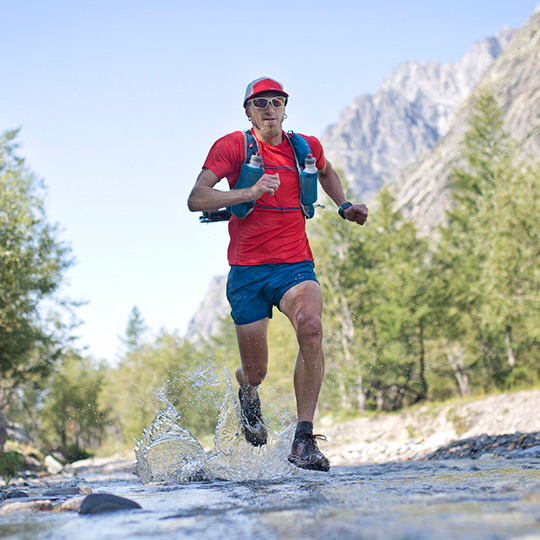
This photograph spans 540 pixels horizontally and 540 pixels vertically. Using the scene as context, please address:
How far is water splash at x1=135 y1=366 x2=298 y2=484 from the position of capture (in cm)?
507

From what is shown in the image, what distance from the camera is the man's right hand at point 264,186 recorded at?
4773 mm

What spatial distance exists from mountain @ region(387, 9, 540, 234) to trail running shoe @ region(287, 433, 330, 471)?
77.0 metres

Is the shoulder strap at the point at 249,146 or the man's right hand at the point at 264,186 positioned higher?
the shoulder strap at the point at 249,146

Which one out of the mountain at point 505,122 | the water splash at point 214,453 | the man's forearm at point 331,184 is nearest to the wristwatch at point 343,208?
the man's forearm at point 331,184

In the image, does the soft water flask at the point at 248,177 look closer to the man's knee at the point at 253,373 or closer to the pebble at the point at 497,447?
the man's knee at the point at 253,373

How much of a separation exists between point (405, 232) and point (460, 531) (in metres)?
33.7

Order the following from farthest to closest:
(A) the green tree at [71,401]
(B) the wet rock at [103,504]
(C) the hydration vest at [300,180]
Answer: (A) the green tree at [71,401]
(C) the hydration vest at [300,180]
(B) the wet rock at [103,504]

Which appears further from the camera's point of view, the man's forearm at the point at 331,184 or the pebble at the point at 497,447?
the pebble at the point at 497,447

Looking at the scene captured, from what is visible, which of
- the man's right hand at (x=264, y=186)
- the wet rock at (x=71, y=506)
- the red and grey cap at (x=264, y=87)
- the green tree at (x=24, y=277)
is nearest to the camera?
the wet rock at (x=71, y=506)

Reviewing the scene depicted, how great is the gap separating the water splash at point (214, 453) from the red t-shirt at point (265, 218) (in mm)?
1355

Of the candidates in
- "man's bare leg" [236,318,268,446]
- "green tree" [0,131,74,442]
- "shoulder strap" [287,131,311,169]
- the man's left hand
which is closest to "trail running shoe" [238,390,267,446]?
"man's bare leg" [236,318,268,446]

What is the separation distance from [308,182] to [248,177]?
57 cm

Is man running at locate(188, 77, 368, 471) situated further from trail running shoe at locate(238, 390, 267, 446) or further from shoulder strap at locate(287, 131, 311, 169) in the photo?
trail running shoe at locate(238, 390, 267, 446)

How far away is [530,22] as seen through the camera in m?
144
